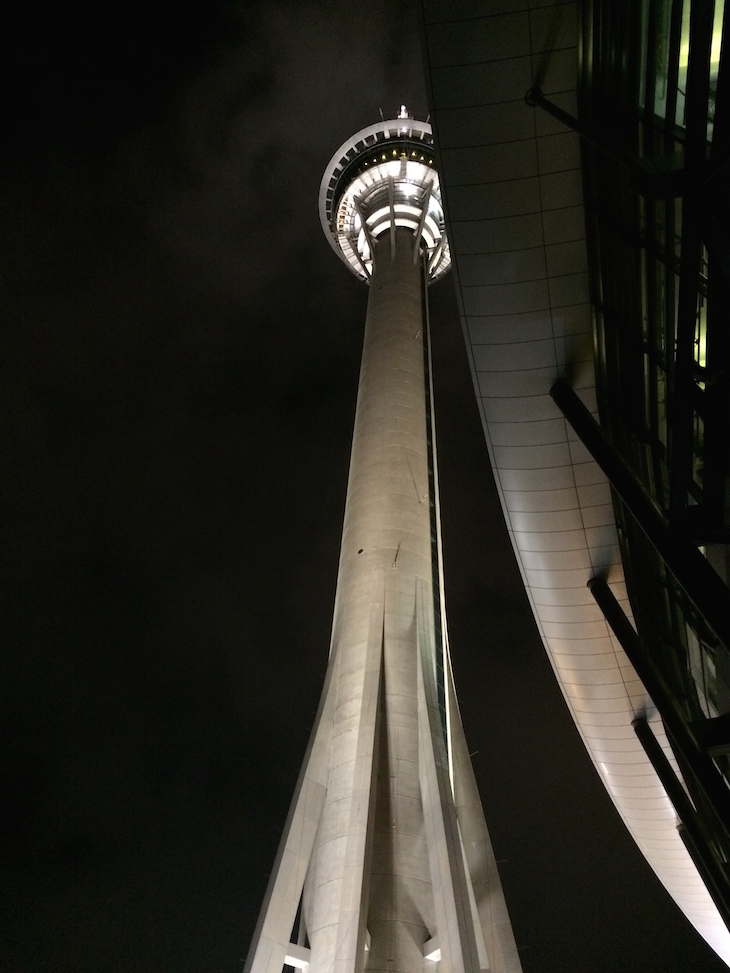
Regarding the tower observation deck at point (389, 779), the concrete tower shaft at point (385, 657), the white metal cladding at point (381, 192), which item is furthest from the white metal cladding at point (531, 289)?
the white metal cladding at point (381, 192)

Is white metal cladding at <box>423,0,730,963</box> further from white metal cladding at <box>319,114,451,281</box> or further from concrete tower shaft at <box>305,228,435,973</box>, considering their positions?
white metal cladding at <box>319,114,451,281</box>

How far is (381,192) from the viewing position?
40.7 metres

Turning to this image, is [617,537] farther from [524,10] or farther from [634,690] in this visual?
[524,10]

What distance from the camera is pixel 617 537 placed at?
76.1ft

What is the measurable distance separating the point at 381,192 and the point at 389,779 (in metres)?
32.5

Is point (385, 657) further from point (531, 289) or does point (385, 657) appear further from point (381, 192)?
point (381, 192)

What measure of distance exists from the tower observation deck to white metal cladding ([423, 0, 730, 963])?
140 inches

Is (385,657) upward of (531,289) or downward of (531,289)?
downward

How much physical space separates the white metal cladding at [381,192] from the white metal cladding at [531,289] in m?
18.2

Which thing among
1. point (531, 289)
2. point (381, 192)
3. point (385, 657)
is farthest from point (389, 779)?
point (381, 192)

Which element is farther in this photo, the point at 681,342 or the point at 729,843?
the point at 729,843

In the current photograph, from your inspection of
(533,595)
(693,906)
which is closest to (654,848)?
(693,906)

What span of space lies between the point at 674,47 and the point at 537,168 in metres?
3.60

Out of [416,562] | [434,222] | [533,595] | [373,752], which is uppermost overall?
[434,222]
